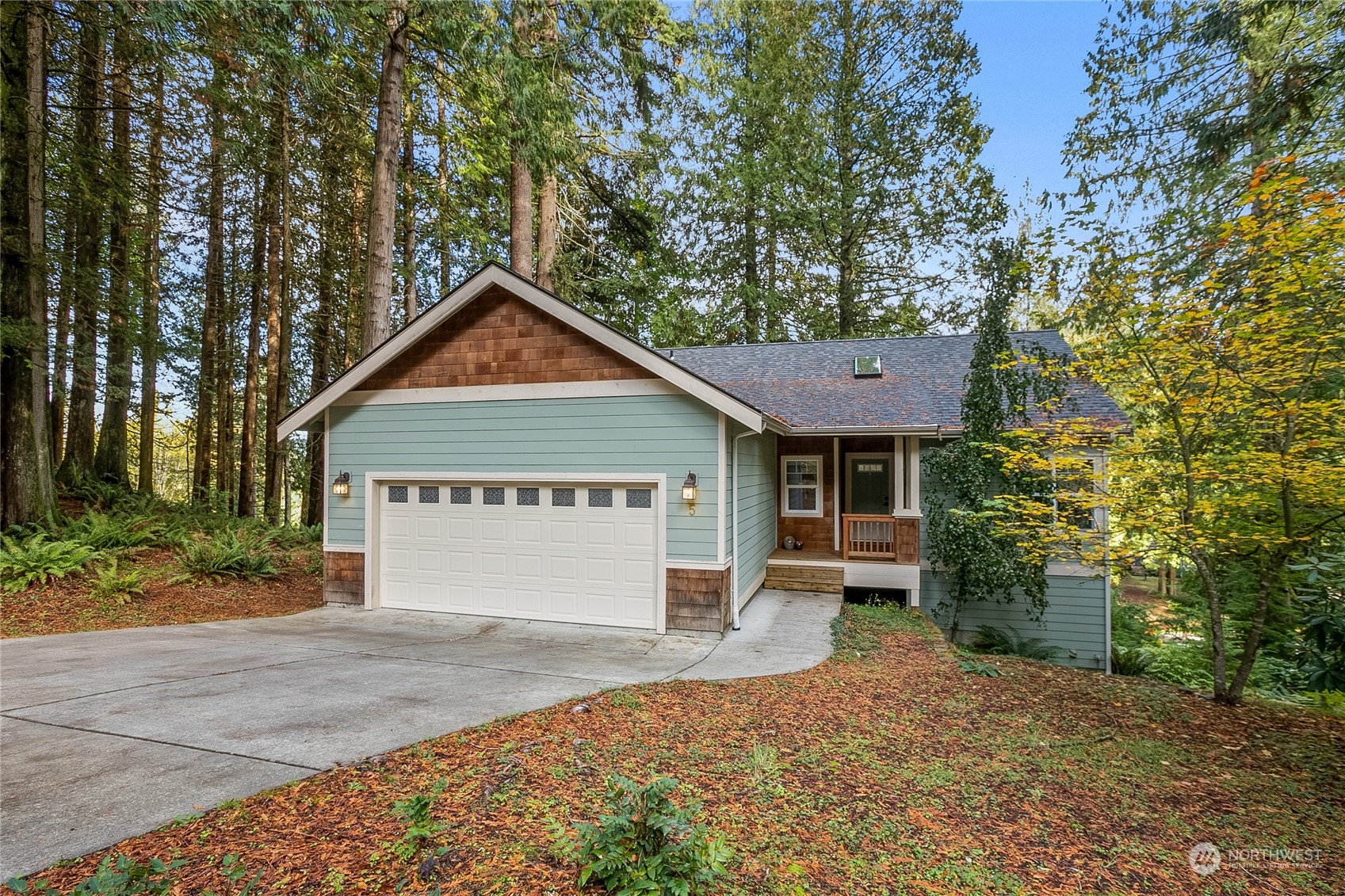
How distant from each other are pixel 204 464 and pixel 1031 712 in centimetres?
1987

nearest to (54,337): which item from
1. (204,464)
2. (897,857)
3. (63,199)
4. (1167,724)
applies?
(63,199)

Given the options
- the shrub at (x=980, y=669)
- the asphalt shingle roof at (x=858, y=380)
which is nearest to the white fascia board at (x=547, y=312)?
the asphalt shingle roof at (x=858, y=380)

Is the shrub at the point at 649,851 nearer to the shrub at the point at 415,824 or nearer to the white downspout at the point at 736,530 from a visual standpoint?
the shrub at the point at 415,824

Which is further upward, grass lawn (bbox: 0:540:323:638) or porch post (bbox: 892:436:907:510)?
porch post (bbox: 892:436:907:510)

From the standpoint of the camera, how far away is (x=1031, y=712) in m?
4.96

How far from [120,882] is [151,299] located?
50.9ft

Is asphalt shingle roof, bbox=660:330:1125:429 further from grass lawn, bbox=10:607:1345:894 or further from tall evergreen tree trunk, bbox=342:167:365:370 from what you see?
tall evergreen tree trunk, bbox=342:167:365:370

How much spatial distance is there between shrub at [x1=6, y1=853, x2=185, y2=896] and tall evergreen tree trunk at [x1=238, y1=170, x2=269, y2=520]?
13262 millimetres

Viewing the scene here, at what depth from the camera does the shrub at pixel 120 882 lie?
2.19m

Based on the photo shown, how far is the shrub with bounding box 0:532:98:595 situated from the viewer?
24.2 ft

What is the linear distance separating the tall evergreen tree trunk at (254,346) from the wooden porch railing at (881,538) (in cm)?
A: 1343

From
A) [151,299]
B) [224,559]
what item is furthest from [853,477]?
[151,299]

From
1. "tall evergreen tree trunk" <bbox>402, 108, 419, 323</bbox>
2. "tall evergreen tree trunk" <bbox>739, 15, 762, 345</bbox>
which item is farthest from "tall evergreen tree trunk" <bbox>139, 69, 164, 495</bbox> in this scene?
"tall evergreen tree trunk" <bbox>739, 15, 762, 345</bbox>

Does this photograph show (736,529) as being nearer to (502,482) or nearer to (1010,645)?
(502,482)
